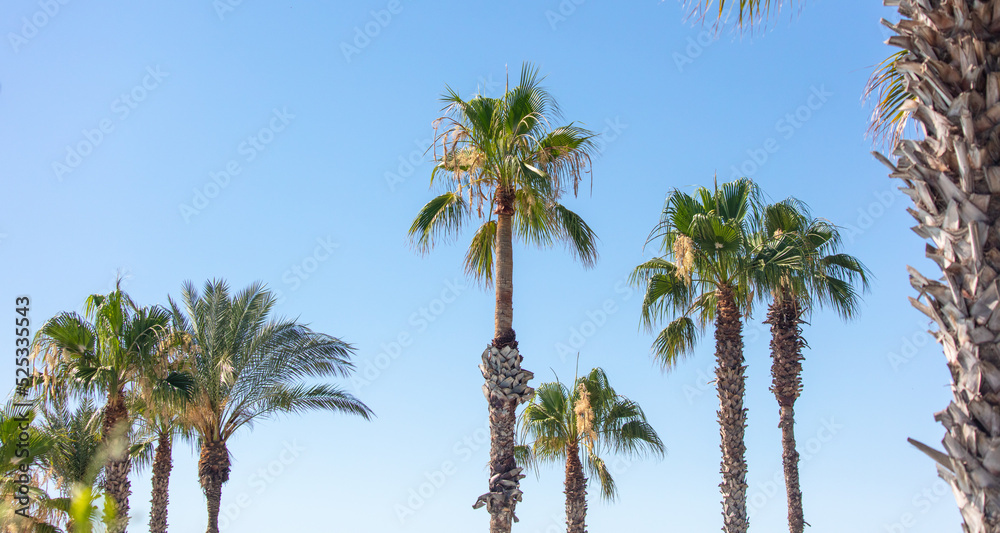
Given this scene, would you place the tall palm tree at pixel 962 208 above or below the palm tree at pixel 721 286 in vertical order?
below

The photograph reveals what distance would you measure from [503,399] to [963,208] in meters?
10.1

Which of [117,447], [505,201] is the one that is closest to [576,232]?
[505,201]

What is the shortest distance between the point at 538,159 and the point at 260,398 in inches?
357

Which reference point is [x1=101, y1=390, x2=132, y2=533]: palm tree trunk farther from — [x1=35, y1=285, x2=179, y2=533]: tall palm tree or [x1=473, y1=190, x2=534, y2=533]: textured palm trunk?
[x1=473, y1=190, x2=534, y2=533]: textured palm trunk

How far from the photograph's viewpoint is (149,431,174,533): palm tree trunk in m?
20.2

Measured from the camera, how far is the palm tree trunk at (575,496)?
21172 millimetres

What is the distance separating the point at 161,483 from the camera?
21.0 meters

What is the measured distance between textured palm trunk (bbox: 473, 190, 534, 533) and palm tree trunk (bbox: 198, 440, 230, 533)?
7893 millimetres

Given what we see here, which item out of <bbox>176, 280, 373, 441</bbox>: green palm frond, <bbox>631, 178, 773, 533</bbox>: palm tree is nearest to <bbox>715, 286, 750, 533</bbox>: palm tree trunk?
<bbox>631, 178, 773, 533</bbox>: palm tree

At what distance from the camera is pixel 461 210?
52.0 feet

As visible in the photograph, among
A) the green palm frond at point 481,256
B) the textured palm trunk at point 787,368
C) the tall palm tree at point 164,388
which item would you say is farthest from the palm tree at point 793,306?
the tall palm tree at point 164,388

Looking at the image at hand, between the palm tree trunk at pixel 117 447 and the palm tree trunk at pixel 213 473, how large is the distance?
1.64m

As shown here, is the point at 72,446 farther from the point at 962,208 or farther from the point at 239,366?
the point at 962,208

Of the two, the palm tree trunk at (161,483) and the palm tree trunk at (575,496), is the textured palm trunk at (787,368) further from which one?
the palm tree trunk at (161,483)
